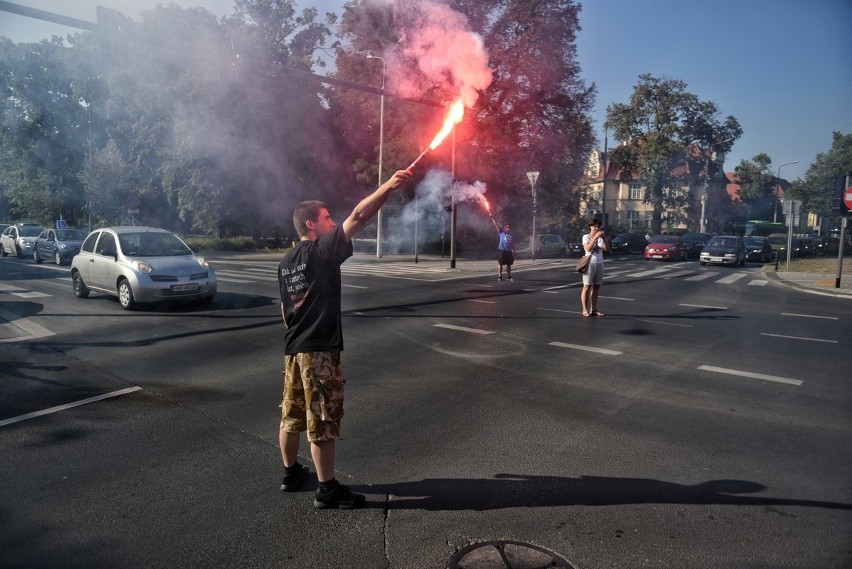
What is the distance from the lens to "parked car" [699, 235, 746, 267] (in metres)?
28.3

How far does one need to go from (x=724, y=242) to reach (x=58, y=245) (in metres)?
29.8

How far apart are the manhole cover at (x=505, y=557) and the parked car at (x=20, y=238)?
27399 mm

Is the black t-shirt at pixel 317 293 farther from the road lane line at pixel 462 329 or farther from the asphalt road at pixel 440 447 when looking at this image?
the road lane line at pixel 462 329

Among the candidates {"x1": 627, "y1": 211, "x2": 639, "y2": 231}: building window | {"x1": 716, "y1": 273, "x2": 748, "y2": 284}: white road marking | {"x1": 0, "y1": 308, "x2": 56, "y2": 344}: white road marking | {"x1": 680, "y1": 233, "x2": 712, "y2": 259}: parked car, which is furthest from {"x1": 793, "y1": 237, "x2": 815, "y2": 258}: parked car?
{"x1": 0, "y1": 308, "x2": 56, "y2": 344}: white road marking

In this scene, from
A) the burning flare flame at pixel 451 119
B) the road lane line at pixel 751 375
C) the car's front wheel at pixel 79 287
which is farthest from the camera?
the car's front wheel at pixel 79 287

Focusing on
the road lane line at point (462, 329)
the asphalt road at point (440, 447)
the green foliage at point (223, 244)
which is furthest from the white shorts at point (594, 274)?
the green foliage at point (223, 244)

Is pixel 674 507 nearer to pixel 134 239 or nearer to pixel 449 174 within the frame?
pixel 134 239

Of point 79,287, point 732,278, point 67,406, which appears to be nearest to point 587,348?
point 67,406

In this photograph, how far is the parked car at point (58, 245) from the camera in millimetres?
21219

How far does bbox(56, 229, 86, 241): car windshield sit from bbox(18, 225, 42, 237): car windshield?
13.2ft

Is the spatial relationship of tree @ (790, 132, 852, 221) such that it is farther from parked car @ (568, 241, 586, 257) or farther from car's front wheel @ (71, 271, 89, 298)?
car's front wheel @ (71, 271, 89, 298)

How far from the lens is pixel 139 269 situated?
36.1 feet

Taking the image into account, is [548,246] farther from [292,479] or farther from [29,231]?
[292,479]

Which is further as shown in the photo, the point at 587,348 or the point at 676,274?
the point at 676,274
